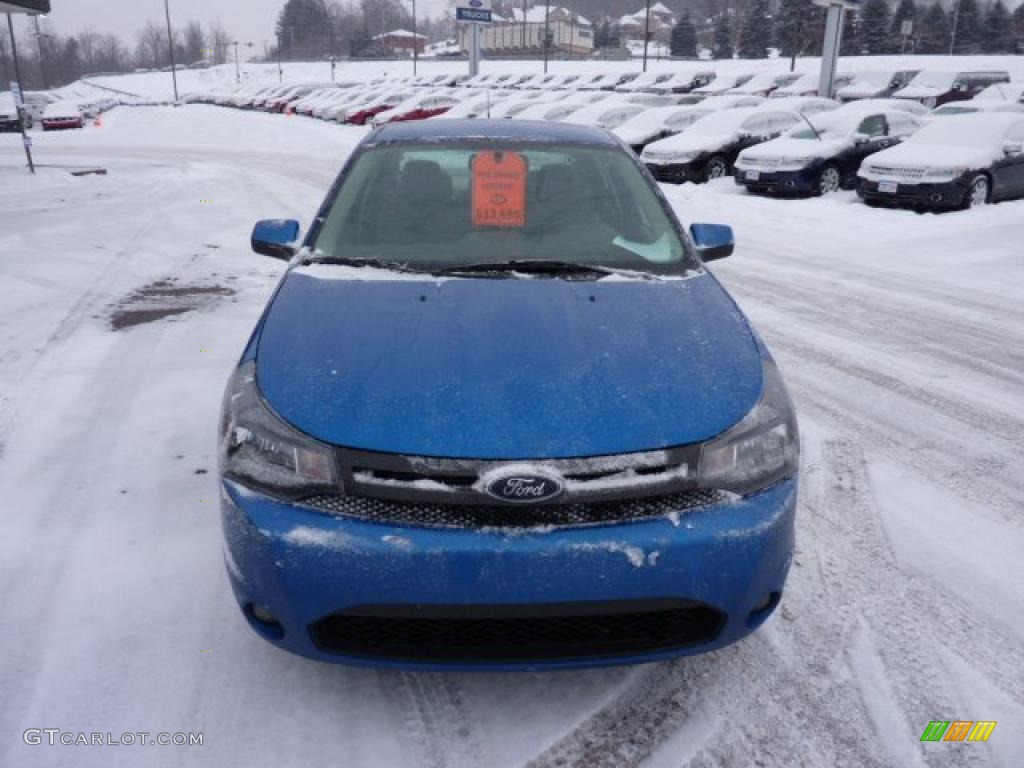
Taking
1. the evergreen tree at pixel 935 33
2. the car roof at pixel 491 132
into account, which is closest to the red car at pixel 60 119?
the car roof at pixel 491 132

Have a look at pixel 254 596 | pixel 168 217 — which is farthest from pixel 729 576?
pixel 168 217

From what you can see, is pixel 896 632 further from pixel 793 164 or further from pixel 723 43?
pixel 723 43

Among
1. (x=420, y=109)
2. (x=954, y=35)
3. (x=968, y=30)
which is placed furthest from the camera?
(x=968, y=30)

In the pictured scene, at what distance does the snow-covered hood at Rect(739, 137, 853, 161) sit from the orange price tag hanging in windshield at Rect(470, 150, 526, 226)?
11040mm

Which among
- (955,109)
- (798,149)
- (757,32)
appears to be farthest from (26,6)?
(757,32)

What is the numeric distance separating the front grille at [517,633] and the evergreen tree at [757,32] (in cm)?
7877

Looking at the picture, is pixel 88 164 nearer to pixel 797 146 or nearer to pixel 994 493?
pixel 797 146

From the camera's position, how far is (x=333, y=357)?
2.40 meters

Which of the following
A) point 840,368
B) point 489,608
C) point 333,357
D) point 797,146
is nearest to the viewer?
point 489,608

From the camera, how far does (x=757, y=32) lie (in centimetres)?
7100

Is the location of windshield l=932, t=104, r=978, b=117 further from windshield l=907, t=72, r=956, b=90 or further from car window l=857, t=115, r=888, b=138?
windshield l=907, t=72, r=956, b=90

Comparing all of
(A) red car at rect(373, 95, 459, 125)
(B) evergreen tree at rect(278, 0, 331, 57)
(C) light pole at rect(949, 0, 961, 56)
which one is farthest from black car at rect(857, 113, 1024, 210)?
(B) evergreen tree at rect(278, 0, 331, 57)

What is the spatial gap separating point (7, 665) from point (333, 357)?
139 centimetres

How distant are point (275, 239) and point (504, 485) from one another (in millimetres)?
2109
